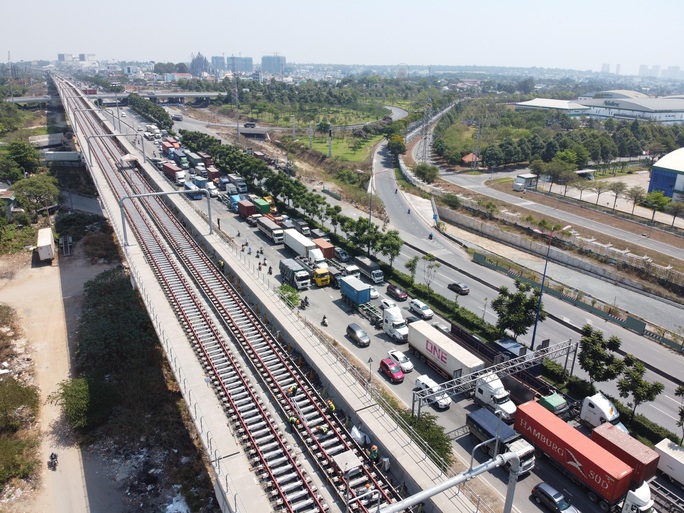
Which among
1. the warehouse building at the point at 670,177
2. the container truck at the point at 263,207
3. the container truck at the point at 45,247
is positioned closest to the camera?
the container truck at the point at 45,247

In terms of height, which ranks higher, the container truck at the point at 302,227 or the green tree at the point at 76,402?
the container truck at the point at 302,227

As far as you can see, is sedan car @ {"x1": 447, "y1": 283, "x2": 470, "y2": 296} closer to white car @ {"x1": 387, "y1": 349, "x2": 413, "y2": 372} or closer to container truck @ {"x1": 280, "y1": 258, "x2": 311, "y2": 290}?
white car @ {"x1": 387, "y1": 349, "x2": 413, "y2": 372}

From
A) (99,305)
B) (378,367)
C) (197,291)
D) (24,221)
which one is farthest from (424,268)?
(24,221)

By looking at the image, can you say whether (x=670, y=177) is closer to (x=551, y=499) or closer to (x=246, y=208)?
(x=246, y=208)

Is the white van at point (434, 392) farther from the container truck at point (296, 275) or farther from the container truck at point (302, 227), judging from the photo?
the container truck at point (302, 227)

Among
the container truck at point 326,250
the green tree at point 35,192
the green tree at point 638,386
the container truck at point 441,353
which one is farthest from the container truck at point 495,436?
the green tree at point 35,192

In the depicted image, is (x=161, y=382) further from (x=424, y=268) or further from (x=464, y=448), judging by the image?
(x=424, y=268)
